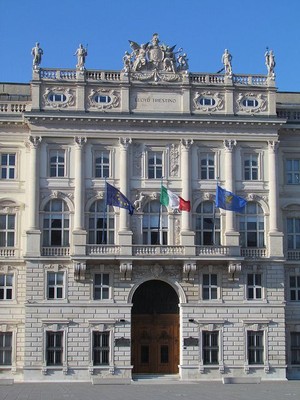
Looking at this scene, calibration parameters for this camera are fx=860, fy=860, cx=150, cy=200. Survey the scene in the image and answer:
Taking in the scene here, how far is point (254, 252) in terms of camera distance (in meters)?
55.7

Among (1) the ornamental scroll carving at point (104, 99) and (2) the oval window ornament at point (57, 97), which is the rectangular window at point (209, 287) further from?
(2) the oval window ornament at point (57, 97)

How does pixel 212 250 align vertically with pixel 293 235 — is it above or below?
below

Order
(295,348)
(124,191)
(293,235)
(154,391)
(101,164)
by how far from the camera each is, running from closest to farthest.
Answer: (154,391)
(124,191)
(101,164)
(295,348)
(293,235)

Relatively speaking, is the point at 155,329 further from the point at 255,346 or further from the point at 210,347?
the point at 255,346

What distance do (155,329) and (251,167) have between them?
1237 cm

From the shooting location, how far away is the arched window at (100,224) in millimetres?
55094

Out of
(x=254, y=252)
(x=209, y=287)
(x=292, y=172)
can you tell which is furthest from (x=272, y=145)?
(x=209, y=287)

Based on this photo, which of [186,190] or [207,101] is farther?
[207,101]

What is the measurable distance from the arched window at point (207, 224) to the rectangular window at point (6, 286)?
1232 cm

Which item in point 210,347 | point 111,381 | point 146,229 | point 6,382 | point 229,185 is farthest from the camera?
point 229,185

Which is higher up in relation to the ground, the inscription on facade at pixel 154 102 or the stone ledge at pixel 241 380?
the inscription on facade at pixel 154 102

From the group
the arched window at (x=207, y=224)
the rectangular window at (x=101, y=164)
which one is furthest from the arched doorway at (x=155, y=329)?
the rectangular window at (x=101, y=164)

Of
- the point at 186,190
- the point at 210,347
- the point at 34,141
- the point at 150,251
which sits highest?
the point at 34,141

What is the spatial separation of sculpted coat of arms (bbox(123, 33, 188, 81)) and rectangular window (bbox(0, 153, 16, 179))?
9.67 meters
